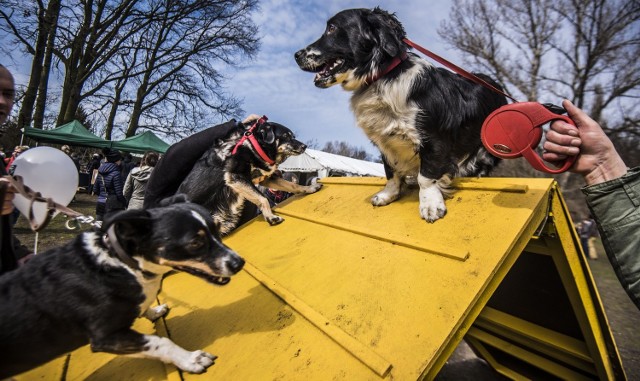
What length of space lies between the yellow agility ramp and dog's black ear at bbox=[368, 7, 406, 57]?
1.19 meters

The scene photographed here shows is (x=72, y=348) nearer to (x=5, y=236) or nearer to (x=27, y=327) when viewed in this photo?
(x=27, y=327)

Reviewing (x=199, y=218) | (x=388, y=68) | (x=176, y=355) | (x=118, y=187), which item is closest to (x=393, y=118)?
(x=388, y=68)

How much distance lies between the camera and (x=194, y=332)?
6.09ft

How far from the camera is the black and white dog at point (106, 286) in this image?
4.77 feet

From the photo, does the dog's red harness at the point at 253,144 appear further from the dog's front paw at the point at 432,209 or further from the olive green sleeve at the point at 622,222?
the olive green sleeve at the point at 622,222

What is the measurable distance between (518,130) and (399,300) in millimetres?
1149

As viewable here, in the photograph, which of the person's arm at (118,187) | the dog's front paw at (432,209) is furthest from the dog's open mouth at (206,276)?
the person's arm at (118,187)

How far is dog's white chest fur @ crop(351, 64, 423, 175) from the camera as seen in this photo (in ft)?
7.80

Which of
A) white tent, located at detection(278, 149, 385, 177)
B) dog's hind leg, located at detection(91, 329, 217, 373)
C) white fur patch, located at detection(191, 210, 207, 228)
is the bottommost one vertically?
white tent, located at detection(278, 149, 385, 177)

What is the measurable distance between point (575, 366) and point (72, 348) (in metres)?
3.19

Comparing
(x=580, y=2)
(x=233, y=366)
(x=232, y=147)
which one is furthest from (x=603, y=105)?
(x=233, y=366)

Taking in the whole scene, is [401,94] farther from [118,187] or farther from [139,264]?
[118,187]

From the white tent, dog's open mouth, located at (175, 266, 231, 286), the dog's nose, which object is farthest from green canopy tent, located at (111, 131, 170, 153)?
the dog's nose

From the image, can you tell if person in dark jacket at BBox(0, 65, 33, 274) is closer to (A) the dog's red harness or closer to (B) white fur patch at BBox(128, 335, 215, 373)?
(B) white fur patch at BBox(128, 335, 215, 373)
